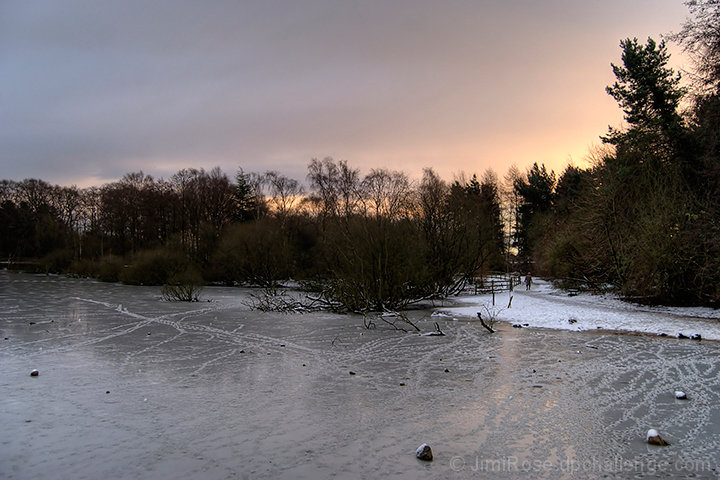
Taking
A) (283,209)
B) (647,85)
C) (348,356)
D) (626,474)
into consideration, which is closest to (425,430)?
(626,474)

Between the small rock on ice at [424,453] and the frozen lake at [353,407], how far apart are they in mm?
93

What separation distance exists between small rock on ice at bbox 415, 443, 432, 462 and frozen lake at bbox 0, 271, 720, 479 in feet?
0.30

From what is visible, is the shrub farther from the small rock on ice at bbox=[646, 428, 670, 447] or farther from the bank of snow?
the small rock on ice at bbox=[646, 428, 670, 447]

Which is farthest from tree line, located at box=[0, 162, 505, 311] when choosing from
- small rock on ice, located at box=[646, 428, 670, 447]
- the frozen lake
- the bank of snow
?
small rock on ice, located at box=[646, 428, 670, 447]

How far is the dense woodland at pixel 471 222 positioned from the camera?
20.0 meters

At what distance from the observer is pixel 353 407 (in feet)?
21.2

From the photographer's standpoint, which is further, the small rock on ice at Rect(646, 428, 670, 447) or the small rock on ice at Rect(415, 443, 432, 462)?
the small rock on ice at Rect(646, 428, 670, 447)

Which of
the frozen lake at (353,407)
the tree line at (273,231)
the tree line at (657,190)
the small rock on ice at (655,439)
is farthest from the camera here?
the tree line at (273,231)

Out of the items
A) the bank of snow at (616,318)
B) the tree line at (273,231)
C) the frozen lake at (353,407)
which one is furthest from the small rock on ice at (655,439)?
the tree line at (273,231)

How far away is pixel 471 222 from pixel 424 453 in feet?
90.2

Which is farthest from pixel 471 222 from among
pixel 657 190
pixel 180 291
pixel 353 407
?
pixel 353 407

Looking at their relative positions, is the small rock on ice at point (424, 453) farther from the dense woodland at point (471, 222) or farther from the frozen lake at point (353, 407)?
the dense woodland at point (471, 222)

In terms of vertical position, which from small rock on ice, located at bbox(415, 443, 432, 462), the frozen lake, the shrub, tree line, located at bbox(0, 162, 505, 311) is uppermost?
tree line, located at bbox(0, 162, 505, 311)

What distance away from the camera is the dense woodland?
2003 cm
